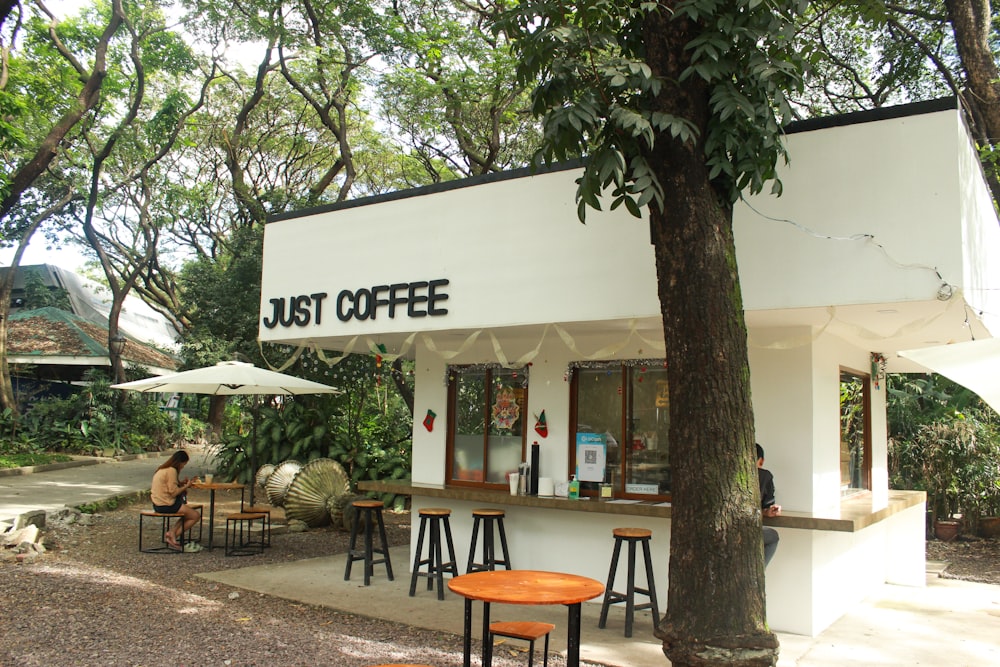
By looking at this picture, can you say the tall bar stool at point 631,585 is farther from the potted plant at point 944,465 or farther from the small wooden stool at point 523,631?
the potted plant at point 944,465

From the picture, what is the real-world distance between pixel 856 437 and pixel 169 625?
755cm

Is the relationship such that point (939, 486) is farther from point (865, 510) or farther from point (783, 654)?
point (783, 654)

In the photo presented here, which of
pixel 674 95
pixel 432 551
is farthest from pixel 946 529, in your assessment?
pixel 674 95

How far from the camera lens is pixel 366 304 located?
28.3 feet

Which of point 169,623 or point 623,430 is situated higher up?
point 623,430

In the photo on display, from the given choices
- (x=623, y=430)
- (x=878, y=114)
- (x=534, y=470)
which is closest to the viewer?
(x=878, y=114)

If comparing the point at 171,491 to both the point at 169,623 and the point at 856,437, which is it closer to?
the point at 169,623

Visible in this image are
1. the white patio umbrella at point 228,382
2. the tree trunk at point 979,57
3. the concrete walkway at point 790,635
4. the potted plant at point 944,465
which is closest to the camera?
the concrete walkway at point 790,635

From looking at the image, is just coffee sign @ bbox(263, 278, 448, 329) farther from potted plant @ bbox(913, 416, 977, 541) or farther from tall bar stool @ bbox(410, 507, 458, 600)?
potted plant @ bbox(913, 416, 977, 541)

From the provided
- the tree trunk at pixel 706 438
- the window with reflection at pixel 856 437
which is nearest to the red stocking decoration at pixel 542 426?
the window with reflection at pixel 856 437

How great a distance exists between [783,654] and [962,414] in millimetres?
9145

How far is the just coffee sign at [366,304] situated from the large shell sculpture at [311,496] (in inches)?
170

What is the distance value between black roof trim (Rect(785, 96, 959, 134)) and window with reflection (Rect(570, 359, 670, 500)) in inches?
106

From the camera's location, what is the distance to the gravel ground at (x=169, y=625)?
594 cm
